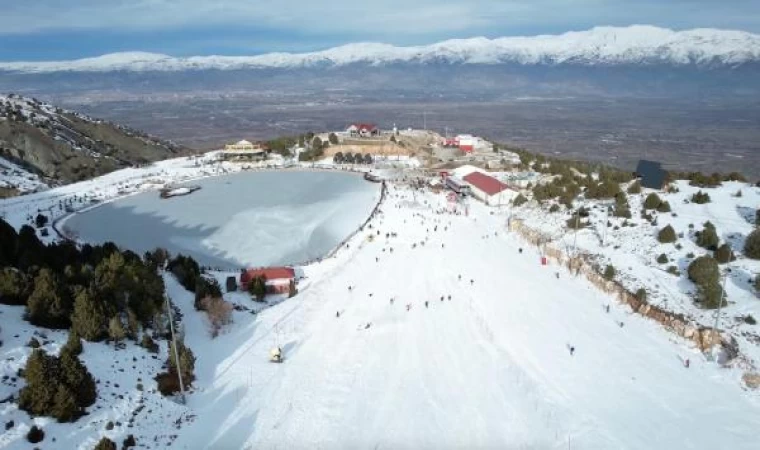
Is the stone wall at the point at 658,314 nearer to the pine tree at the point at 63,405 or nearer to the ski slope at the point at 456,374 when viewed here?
the ski slope at the point at 456,374

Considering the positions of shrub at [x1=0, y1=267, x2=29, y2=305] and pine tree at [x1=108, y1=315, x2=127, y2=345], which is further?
shrub at [x1=0, y1=267, x2=29, y2=305]

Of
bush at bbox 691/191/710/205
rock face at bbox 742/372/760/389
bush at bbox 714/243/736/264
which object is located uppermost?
bush at bbox 691/191/710/205

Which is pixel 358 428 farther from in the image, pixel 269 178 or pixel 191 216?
pixel 269 178

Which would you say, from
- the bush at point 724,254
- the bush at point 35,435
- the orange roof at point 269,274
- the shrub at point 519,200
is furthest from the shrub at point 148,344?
the shrub at point 519,200

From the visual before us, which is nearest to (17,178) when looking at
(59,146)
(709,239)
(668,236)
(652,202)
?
(59,146)

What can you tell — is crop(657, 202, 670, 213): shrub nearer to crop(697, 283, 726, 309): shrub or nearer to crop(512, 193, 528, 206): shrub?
crop(697, 283, 726, 309): shrub

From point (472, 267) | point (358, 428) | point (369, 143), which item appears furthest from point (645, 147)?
point (358, 428)

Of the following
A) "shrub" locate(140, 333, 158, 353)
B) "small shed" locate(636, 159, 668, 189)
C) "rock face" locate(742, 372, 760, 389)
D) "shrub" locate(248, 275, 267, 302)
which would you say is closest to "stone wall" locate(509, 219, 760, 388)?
"rock face" locate(742, 372, 760, 389)
